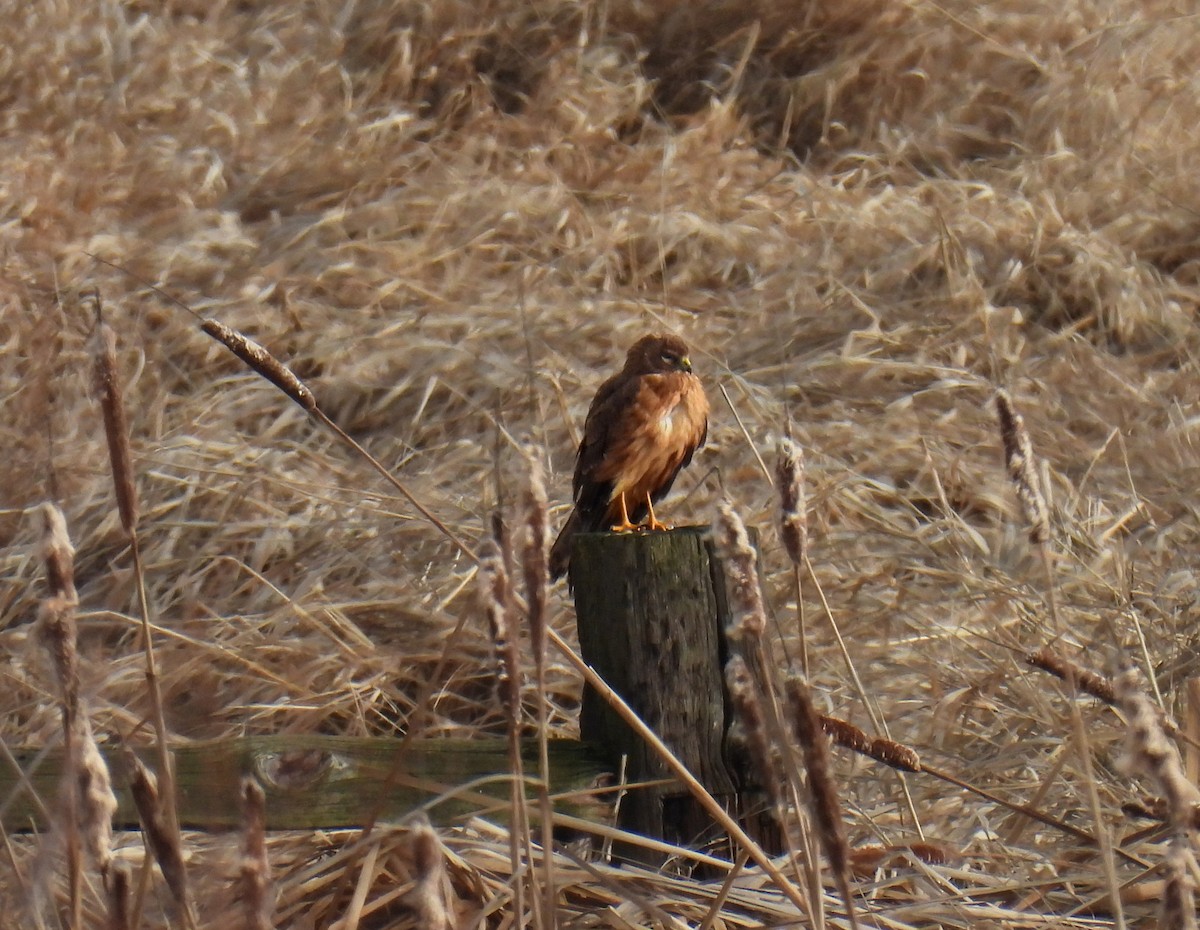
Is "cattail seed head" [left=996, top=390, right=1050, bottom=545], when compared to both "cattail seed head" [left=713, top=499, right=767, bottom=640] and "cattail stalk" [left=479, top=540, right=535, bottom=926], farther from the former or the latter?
"cattail stalk" [left=479, top=540, right=535, bottom=926]

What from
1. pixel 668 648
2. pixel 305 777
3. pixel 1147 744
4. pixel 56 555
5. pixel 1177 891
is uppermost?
pixel 56 555

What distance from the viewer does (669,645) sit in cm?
198

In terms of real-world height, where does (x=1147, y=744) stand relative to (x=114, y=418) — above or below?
below

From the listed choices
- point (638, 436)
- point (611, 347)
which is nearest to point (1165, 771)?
point (638, 436)

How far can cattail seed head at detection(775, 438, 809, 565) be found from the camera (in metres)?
1.08

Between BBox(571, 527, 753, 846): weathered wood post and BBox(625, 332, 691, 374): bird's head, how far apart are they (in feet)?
4.55

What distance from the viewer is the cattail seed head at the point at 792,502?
1082 millimetres

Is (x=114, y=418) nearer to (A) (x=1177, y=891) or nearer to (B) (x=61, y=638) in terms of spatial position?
(B) (x=61, y=638)

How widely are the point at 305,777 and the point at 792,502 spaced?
94 centimetres

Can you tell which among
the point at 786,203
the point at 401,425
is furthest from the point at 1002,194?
the point at 401,425

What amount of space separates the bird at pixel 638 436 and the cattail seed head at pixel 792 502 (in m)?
2.00

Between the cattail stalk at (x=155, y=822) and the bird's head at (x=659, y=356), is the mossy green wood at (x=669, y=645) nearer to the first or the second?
the cattail stalk at (x=155, y=822)

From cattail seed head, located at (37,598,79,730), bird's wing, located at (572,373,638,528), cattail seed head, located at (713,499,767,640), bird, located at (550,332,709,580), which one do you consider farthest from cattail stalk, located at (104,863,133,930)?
bird's wing, located at (572,373,638,528)

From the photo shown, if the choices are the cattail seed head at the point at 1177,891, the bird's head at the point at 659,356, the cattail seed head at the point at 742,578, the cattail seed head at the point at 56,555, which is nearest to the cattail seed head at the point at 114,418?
the cattail seed head at the point at 56,555
